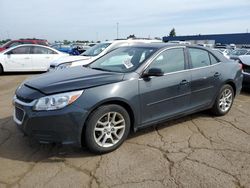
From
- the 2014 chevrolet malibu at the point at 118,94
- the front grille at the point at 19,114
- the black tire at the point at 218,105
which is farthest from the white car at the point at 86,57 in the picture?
the front grille at the point at 19,114

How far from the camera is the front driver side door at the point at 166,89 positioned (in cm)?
422

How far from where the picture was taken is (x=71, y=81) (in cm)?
390

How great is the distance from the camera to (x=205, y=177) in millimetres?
3299

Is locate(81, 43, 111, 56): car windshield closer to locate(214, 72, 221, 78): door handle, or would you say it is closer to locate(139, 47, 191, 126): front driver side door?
locate(214, 72, 221, 78): door handle

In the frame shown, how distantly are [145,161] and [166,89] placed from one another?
1.26 m

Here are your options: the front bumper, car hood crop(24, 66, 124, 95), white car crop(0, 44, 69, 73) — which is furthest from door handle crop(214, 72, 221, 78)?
white car crop(0, 44, 69, 73)

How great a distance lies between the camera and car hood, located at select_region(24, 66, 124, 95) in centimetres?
370

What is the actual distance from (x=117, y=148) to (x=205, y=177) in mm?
1331

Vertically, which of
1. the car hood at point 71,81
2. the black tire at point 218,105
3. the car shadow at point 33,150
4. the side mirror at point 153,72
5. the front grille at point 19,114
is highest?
the side mirror at point 153,72

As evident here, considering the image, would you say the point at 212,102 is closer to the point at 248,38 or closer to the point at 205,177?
the point at 205,177

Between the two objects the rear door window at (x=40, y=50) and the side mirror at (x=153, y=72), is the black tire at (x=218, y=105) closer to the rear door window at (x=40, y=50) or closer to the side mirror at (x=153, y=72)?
the side mirror at (x=153, y=72)

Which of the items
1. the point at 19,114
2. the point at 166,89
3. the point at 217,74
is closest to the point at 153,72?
the point at 166,89

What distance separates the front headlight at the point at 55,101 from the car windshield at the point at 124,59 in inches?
41.4

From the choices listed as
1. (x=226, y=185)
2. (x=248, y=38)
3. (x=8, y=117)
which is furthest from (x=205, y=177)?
(x=248, y=38)
